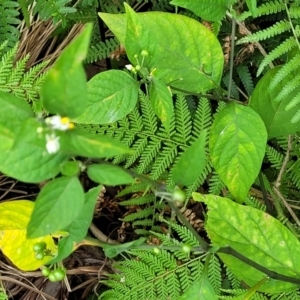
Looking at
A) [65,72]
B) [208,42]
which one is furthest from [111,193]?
[65,72]

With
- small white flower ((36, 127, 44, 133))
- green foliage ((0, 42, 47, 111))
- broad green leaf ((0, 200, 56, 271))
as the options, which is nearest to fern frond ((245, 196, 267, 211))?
broad green leaf ((0, 200, 56, 271))

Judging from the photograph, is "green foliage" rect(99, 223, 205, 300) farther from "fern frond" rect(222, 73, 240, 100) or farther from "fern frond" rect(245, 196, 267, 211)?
"fern frond" rect(222, 73, 240, 100)

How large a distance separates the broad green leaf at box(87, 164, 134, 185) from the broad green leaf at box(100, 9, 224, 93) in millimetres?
632

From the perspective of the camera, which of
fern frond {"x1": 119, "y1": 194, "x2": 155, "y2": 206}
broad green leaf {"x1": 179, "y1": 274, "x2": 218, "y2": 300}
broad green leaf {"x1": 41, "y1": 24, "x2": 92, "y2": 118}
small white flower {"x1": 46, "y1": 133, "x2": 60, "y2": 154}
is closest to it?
broad green leaf {"x1": 41, "y1": 24, "x2": 92, "y2": 118}

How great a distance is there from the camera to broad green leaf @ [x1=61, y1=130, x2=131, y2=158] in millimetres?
690

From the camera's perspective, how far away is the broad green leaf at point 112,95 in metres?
1.26

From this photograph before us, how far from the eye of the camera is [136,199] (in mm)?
1803

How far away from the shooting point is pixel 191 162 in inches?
33.8

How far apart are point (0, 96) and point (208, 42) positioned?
2.59ft

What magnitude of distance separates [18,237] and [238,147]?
0.77 m

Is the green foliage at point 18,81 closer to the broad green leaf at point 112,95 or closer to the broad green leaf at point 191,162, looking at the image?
the broad green leaf at point 112,95

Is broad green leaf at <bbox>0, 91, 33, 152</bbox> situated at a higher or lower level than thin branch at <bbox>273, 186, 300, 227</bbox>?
higher


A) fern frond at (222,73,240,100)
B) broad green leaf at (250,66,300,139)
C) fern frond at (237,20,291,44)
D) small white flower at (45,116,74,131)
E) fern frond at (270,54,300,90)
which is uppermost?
small white flower at (45,116,74,131)

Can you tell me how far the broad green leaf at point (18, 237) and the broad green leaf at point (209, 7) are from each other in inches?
31.0
